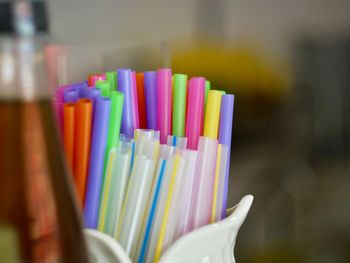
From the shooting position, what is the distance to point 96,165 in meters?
0.24

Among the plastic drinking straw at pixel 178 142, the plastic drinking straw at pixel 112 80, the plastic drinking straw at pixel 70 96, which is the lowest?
the plastic drinking straw at pixel 178 142

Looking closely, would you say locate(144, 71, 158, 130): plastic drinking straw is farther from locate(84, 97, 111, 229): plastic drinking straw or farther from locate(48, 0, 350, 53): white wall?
locate(48, 0, 350, 53): white wall

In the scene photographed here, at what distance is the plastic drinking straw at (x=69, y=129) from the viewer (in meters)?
0.24

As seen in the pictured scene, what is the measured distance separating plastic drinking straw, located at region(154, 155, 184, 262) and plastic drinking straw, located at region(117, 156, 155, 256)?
0.01 meters

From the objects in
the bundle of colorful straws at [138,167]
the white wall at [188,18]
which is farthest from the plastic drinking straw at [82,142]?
the white wall at [188,18]

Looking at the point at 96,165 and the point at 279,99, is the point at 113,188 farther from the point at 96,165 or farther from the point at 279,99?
the point at 279,99

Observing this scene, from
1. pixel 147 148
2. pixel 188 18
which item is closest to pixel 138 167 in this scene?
pixel 147 148

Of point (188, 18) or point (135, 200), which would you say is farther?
point (188, 18)

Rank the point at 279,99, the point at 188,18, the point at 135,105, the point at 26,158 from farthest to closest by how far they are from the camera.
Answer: the point at 279,99 → the point at 188,18 → the point at 135,105 → the point at 26,158

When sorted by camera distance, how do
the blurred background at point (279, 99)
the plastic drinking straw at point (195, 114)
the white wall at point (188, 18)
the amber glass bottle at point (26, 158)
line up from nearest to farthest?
the amber glass bottle at point (26, 158)
the plastic drinking straw at point (195, 114)
the white wall at point (188, 18)
the blurred background at point (279, 99)

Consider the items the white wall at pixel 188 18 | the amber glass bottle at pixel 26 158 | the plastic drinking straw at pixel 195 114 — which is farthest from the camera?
the white wall at pixel 188 18

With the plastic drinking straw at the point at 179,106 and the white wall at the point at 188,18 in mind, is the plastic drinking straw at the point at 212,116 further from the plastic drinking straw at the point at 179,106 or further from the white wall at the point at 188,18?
the white wall at the point at 188,18

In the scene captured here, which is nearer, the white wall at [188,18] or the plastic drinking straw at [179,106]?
the plastic drinking straw at [179,106]

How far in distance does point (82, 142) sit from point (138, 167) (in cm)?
3
